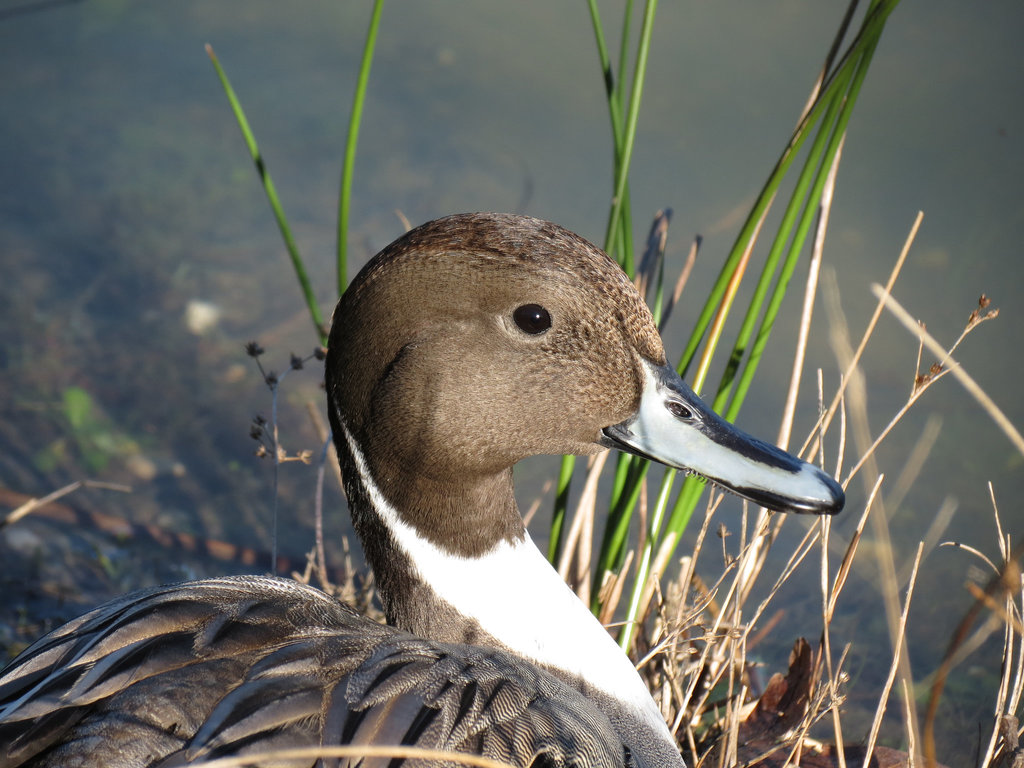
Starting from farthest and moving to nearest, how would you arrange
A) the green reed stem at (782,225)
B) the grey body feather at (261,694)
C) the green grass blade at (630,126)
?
the green grass blade at (630,126)
the green reed stem at (782,225)
the grey body feather at (261,694)

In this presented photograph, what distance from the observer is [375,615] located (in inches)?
111

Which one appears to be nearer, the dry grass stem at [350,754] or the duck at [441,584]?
the dry grass stem at [350,754]

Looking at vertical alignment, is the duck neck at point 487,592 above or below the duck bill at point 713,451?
below

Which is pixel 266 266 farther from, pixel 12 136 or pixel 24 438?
pixel 12 136

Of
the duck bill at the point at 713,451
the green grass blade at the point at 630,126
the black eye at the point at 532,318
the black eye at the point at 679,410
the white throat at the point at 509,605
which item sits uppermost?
the green grass blade at the point at 630,126

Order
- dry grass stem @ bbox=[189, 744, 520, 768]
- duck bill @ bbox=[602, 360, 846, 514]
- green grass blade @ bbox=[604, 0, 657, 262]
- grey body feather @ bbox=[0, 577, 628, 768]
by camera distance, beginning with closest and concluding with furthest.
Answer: dry grass stem @ bbox=[189, 744, 520, 768] → grey body feather @ bbox=[0, 577, 628, 768] → duck bill @ bbox=[602, 360, 846, 514] → green grass blade @ bbox=[604, 0, 657, 262]

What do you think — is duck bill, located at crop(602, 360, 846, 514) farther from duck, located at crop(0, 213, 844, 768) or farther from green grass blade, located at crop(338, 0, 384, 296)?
green grass blade, located at crop(338, 0, 384, 296)

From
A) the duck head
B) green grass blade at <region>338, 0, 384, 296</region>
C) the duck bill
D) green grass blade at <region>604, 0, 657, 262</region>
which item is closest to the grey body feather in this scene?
the duck head

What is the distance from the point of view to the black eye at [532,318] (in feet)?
5.89

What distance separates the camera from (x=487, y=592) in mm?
1947

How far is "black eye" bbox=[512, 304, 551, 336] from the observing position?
5.89 feet

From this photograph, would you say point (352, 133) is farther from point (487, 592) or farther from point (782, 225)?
point (487, 592)

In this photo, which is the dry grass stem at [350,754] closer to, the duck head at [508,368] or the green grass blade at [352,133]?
the duck head at [508,368]

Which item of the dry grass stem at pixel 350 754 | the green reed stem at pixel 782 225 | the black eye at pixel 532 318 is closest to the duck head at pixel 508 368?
the black eye at pixel 532 318
